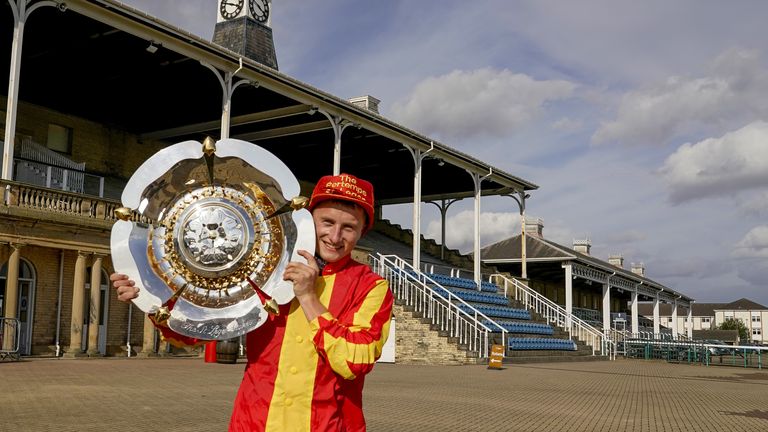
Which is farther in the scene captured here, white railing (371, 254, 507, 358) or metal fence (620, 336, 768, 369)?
metal fence (620, 336, 768, 369)

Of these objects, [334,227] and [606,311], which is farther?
[606,311]

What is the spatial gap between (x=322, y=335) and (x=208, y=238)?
46 centimetres

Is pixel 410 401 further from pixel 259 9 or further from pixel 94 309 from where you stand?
pixel 259 9

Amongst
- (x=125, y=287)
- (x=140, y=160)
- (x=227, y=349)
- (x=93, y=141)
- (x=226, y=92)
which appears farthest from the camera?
(x=140, y=160)

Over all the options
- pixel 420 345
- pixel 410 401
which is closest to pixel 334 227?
pixel 410 401

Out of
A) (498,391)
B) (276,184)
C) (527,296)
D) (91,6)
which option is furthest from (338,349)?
(527,296)

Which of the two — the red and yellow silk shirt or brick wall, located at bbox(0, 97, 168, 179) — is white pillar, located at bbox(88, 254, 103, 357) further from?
the red and yellow silk shirt

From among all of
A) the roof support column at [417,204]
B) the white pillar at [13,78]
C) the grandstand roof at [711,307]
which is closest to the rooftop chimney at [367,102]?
the roof support column at [417,204]

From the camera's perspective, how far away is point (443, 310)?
2273 cm

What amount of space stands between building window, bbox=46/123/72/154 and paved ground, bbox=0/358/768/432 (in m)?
10.2

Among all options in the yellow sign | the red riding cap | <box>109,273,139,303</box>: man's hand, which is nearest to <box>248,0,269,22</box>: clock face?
the yellow sign

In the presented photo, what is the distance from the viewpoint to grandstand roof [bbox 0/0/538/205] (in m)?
18.1

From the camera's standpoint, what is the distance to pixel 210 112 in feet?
83.1

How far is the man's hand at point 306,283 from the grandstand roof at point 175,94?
15426 millimetres
